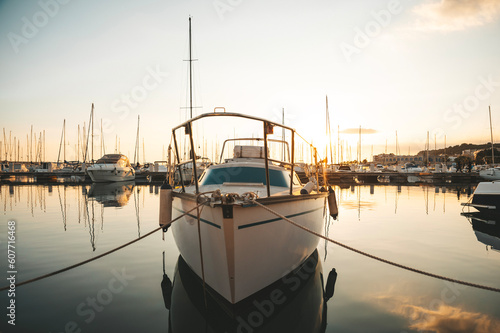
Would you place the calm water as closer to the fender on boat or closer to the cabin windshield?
the fender on boat

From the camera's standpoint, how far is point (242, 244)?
184 inches

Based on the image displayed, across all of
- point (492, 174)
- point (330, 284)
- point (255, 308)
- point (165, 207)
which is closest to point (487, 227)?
point (330, 284)

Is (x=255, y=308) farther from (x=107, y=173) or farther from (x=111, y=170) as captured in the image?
(x=107, y=173)

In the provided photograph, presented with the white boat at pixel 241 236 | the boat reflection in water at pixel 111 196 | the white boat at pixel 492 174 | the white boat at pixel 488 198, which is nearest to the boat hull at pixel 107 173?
the boat reflection in water at pixel 111 196

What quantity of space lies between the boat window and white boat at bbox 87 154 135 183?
3644cm

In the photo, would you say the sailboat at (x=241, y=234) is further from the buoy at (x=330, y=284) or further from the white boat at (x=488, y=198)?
the white boat at (x=488, y=198)

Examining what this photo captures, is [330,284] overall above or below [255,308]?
below

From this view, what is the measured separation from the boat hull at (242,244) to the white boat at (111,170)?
37.9 metres

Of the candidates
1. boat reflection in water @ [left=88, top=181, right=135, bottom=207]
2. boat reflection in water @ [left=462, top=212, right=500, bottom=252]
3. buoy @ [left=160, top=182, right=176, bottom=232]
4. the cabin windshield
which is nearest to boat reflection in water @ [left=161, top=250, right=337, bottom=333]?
buoy @ [left=160, top=182, right=176, bottom=232]

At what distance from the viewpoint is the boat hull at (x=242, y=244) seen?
15.1ft

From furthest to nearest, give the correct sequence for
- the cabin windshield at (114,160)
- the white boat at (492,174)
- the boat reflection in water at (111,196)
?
the cabin windshield at (114,160) → the white boat at (492,174) → the boat reflection in water at (111,196)

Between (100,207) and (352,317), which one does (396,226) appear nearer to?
(352,317)

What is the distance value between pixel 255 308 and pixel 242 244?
1241 millimetres

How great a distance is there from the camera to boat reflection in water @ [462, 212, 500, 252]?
9.48 metres
